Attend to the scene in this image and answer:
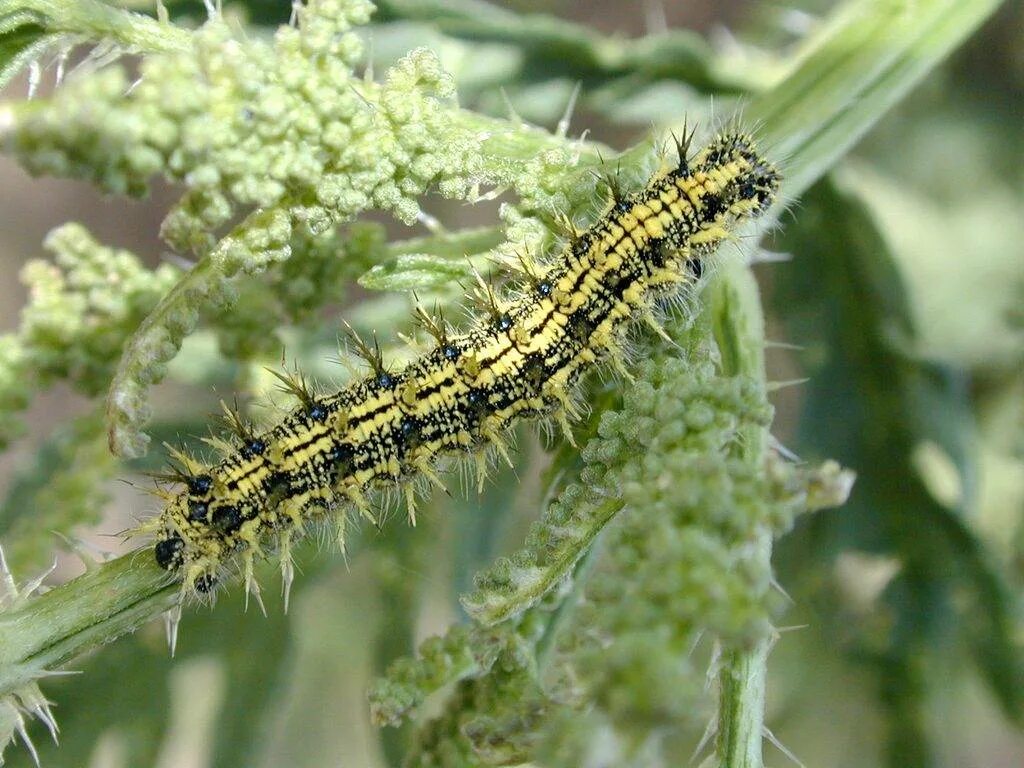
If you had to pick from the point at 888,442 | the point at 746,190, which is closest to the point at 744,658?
the point at 746,190

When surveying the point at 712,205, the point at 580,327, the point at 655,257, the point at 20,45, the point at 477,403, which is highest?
the point at 20,45

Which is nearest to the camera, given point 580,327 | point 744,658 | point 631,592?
point 631,592

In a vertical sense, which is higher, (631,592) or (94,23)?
(94,23)

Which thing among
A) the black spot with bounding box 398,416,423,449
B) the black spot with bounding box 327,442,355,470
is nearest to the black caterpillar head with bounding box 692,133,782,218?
the black spot with bounding box 398,416,423,449

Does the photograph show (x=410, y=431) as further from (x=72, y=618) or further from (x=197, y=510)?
(x=72, y=618)

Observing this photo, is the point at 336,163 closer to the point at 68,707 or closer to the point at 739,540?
the point at 739,540

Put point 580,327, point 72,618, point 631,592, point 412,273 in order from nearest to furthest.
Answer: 1. point 631,592
2. point 72,618
3. point 412,273
4. point 580,327

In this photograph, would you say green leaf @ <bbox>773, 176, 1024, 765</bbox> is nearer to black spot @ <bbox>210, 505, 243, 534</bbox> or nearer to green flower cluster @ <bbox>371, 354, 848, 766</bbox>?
green flower cluster @ <bbox>371, 354, 848, 766</bbox>

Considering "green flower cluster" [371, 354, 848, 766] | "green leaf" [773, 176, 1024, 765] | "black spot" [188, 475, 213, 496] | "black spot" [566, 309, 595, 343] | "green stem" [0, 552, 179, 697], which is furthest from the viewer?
"green leaf" [773, 176, 1024, 765]
